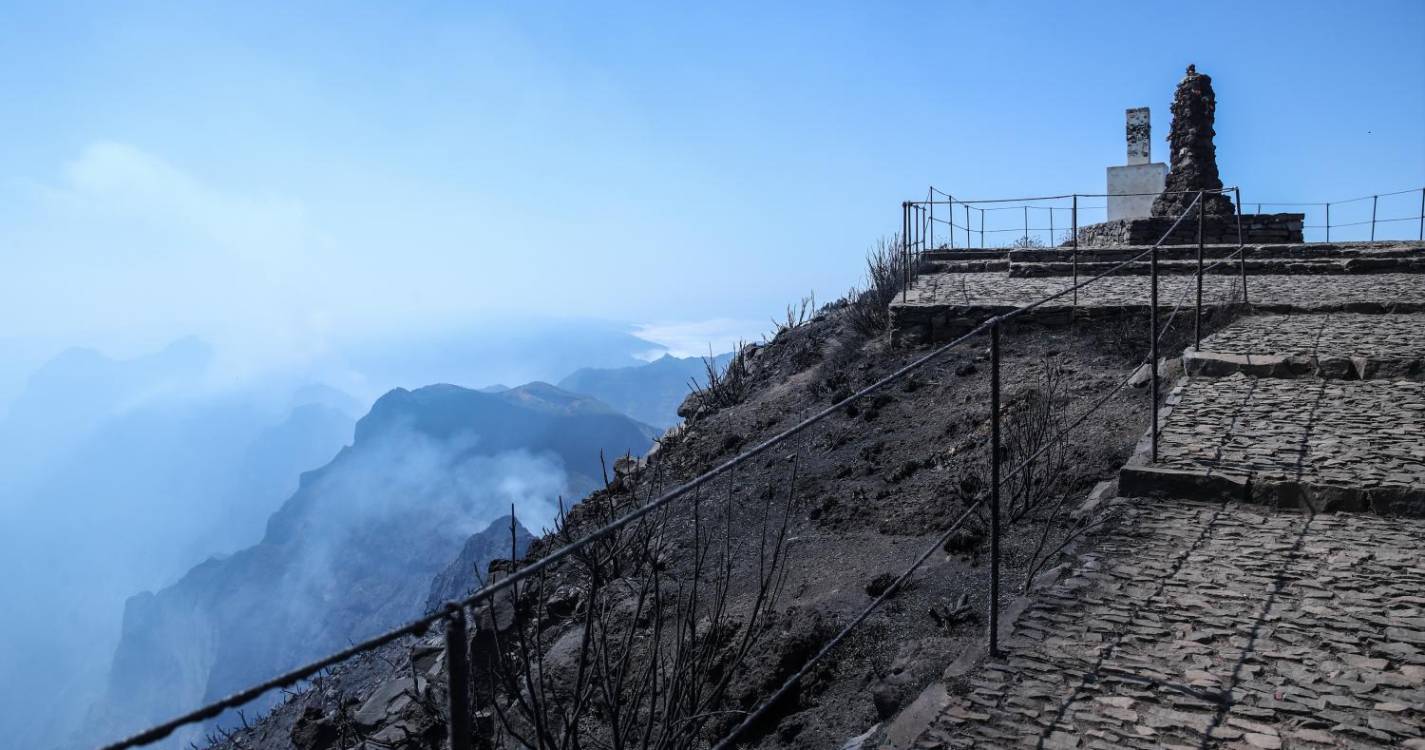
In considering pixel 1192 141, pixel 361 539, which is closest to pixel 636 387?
pixel 361 539

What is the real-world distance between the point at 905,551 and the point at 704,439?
19.4 feet

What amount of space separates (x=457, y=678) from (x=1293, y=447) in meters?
5.59

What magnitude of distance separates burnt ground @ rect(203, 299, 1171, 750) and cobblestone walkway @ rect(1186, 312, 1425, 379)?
2.61 feet

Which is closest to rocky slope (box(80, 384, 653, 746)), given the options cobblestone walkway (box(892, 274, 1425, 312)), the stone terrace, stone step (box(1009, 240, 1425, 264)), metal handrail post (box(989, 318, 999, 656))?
stone step (box(1009, 240, 1425, 264))

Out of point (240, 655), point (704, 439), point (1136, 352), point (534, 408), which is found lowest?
point (240, 655)

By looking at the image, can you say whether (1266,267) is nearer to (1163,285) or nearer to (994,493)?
(1163,285)

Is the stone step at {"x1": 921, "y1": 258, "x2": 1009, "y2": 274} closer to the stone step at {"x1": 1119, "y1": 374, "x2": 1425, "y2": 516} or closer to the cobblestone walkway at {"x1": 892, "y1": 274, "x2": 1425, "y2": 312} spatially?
the cobblestone walkway at {"x1": 892, "y1": 274, "x2": 1425, "y2": 312}

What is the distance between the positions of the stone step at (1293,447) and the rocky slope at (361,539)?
5011 cm

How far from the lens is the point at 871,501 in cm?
837

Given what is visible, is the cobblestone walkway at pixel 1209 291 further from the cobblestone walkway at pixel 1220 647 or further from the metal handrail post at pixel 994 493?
the metal handrail post at pixel 994 493

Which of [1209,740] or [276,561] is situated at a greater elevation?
[1209,740]

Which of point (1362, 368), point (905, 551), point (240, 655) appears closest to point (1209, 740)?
point (905, 551)

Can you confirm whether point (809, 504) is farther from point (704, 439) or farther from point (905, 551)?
point (704, 439)

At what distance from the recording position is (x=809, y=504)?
350 inches
